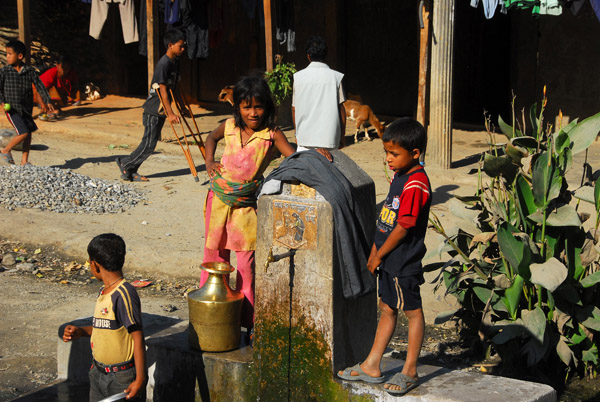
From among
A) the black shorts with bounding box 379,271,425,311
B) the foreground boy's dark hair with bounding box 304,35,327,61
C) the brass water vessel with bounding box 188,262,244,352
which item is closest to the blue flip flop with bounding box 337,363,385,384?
the black shorts with bounding box 379,271,425,311

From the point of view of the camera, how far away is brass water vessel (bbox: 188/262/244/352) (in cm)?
407

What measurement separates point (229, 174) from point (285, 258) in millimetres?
733

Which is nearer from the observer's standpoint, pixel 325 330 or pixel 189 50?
pixel 325 330

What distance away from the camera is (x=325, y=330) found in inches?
148

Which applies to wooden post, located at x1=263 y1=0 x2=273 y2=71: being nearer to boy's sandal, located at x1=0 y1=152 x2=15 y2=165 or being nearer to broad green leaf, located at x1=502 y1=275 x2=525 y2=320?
boy's sandal, located at x1=0 y1=152 x2=15 y2=165

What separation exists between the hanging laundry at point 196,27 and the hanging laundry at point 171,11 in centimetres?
21

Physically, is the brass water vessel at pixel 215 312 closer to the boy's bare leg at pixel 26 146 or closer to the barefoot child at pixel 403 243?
the barefoot child at pixel 403 243

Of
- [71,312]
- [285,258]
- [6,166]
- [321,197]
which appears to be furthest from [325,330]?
[6,166]

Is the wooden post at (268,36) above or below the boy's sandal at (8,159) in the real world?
above

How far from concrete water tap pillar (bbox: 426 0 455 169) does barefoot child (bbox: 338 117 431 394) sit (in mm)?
5999

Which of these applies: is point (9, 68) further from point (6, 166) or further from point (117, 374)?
point (117, 374)

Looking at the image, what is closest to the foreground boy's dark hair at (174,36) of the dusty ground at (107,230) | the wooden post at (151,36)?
the dusty ground at (107,230)

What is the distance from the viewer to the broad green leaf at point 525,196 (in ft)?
14.8

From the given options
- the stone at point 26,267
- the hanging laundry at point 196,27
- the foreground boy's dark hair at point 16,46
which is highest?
the hanging laundry at point 196,27
